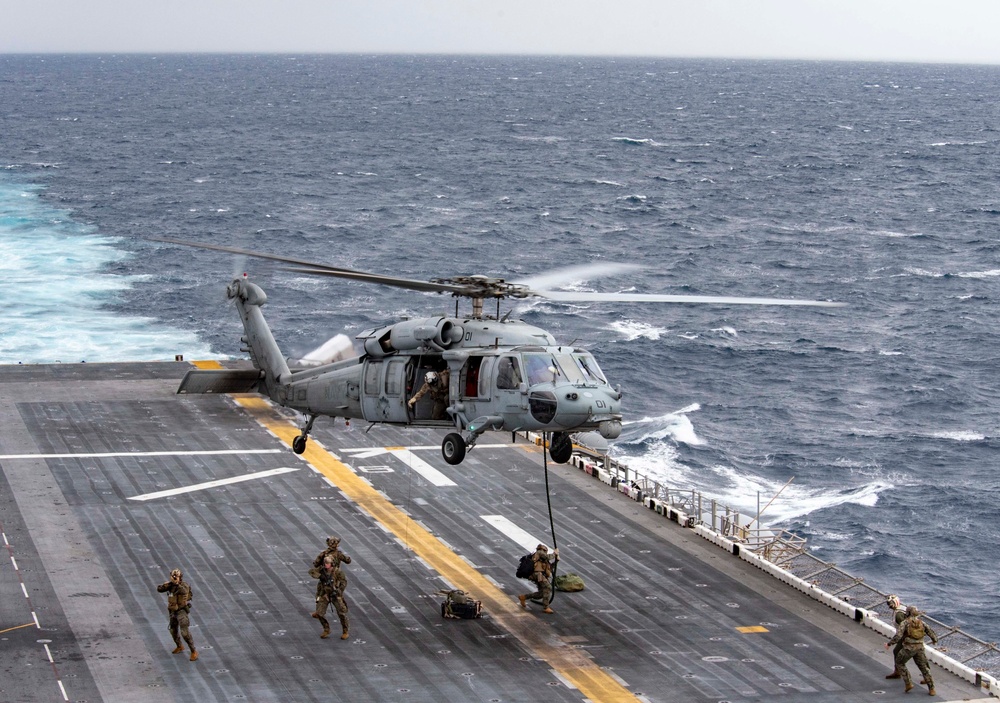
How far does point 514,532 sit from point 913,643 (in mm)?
10926

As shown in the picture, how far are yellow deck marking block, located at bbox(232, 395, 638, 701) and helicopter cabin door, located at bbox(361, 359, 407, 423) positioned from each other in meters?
3.86

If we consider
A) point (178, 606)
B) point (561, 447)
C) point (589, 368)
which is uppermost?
point (589, 368)

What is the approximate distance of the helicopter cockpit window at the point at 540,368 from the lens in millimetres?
25984

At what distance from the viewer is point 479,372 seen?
1050 inches

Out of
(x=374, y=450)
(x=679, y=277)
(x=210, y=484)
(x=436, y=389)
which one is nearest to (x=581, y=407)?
(x=436, y=389)

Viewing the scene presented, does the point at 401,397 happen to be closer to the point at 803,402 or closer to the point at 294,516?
the point at 294,516

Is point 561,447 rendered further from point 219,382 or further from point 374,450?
point 219,382

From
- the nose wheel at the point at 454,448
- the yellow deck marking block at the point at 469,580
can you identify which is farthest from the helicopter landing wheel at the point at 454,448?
the yellow deck marking block at the point at 469,580

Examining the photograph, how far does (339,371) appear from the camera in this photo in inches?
1172

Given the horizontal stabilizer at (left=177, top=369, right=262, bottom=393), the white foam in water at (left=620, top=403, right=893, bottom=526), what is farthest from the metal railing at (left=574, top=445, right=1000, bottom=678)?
the horizontal stabilizer at (left=177, top=369, right=262, bottom=393)

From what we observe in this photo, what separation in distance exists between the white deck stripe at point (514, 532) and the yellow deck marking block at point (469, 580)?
170cm

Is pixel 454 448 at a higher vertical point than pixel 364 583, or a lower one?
higher

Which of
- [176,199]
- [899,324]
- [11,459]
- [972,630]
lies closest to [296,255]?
[176,199]

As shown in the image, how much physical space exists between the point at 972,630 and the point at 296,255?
57.4 m
